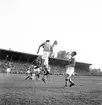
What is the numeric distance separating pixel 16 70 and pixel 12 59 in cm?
300

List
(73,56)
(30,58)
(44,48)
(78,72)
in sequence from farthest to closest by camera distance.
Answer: (78,72), (30,58), (44,48), (73,56)

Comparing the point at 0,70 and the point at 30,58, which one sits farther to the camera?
the point at 30,58

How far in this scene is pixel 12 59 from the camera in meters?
50.2

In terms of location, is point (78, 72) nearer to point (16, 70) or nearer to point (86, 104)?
point (16, 70)

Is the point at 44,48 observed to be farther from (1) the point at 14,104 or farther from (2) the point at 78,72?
(2) the point at 78,72

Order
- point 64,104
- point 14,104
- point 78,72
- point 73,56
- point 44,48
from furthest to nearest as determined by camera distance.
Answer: point 78,72 → point 44,48 → point 73,56 → point 64,104 → point 14,104

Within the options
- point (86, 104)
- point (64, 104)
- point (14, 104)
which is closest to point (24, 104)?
point (14, 104)

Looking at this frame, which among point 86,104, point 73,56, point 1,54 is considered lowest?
point 86,104

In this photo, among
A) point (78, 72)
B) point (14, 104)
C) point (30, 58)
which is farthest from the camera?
point (78, 72)

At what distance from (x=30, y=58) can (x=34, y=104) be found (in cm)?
4925

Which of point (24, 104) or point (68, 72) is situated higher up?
point (68, 72)

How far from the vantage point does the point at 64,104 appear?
4301 mm

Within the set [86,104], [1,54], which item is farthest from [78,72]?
[86,104]

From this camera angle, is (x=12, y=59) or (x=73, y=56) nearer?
(x=73, y=56)
